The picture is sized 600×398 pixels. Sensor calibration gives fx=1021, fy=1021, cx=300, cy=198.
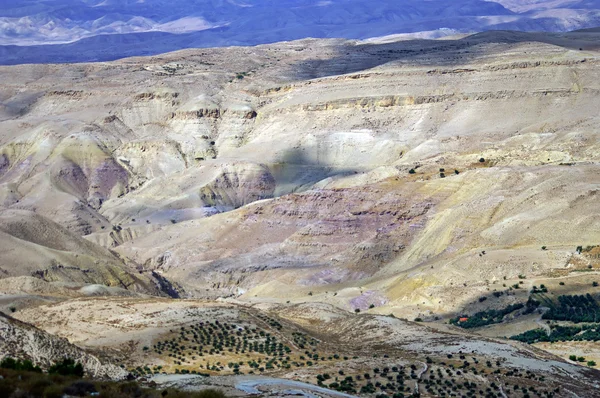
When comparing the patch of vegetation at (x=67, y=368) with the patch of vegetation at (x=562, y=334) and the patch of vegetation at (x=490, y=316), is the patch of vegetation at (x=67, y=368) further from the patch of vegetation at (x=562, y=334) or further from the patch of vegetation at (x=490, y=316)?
the patch of vegetation at (x=490, y=316)

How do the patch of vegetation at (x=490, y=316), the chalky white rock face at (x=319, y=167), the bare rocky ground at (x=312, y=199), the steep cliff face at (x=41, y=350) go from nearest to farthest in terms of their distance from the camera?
the steep cliff face at (x=41, y=350), the bare rocky ground at (x=312, y=199), the patch of vegetation at (x=490, y=316), the chalky white rock face at (x=319, y=167)

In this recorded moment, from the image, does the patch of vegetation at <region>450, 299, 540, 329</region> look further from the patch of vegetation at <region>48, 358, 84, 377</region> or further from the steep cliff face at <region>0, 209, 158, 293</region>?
the patch of vegetation at <region>48, 358, 84, 377</region>

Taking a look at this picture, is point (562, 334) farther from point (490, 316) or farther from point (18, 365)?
point (18, 365)

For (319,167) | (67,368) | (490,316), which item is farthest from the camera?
(319,167)

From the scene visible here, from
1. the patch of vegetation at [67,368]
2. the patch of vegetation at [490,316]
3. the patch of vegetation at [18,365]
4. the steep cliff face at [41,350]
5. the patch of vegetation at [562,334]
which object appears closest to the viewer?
the patch of vegetation at [18,365]

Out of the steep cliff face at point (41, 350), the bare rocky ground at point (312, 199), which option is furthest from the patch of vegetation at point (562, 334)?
the steep cliff face at point (41, 350)

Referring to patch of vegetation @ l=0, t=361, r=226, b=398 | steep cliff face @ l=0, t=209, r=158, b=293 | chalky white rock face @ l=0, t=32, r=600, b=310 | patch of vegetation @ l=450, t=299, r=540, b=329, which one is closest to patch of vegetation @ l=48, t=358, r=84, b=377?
patch of vegetation @ l=0, t=361, r=226, b=398

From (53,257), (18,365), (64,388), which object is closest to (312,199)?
(53,257)
